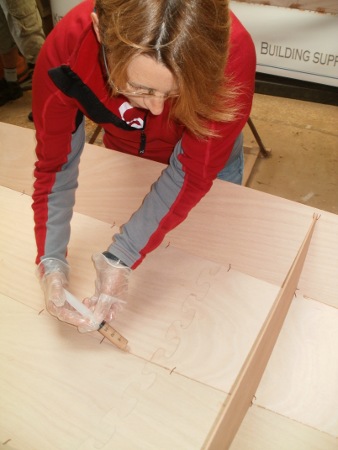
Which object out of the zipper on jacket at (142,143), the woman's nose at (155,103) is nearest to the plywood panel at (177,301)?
the zipper on jacket at (142,143)

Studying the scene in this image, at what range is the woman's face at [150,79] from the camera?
0.77 m

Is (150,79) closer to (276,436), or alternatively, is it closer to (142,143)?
(142,143)

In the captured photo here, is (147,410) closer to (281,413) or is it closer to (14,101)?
(281,413)

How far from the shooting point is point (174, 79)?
794 mm

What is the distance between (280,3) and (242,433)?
2.48 metres

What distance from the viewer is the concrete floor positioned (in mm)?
2750

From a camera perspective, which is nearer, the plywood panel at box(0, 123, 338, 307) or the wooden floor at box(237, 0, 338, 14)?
the plywood panel at box(0, 123, 338, 307)

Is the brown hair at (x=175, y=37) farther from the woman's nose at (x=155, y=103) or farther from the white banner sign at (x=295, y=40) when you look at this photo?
the white banner sign at (x=295, y=40)

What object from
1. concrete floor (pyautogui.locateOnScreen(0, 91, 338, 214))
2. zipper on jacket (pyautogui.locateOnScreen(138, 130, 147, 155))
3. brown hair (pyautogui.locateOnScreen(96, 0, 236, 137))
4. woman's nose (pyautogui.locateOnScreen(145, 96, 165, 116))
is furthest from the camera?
concrete floor (pyautogui.locateOnScreen(0, 91, 338, 214))

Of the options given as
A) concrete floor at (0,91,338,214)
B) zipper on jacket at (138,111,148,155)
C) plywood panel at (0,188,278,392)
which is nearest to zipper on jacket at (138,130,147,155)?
zipper on jacket at (138,111,148,155)

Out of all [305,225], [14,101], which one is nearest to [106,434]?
[305,225]

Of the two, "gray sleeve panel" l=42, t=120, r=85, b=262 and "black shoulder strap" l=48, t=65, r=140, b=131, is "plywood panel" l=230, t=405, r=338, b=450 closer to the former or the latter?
"gray sleeve panel" l=42, t=120, r=85, b=262

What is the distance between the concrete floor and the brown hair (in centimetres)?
199

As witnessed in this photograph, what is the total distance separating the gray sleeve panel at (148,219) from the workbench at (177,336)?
10cm
